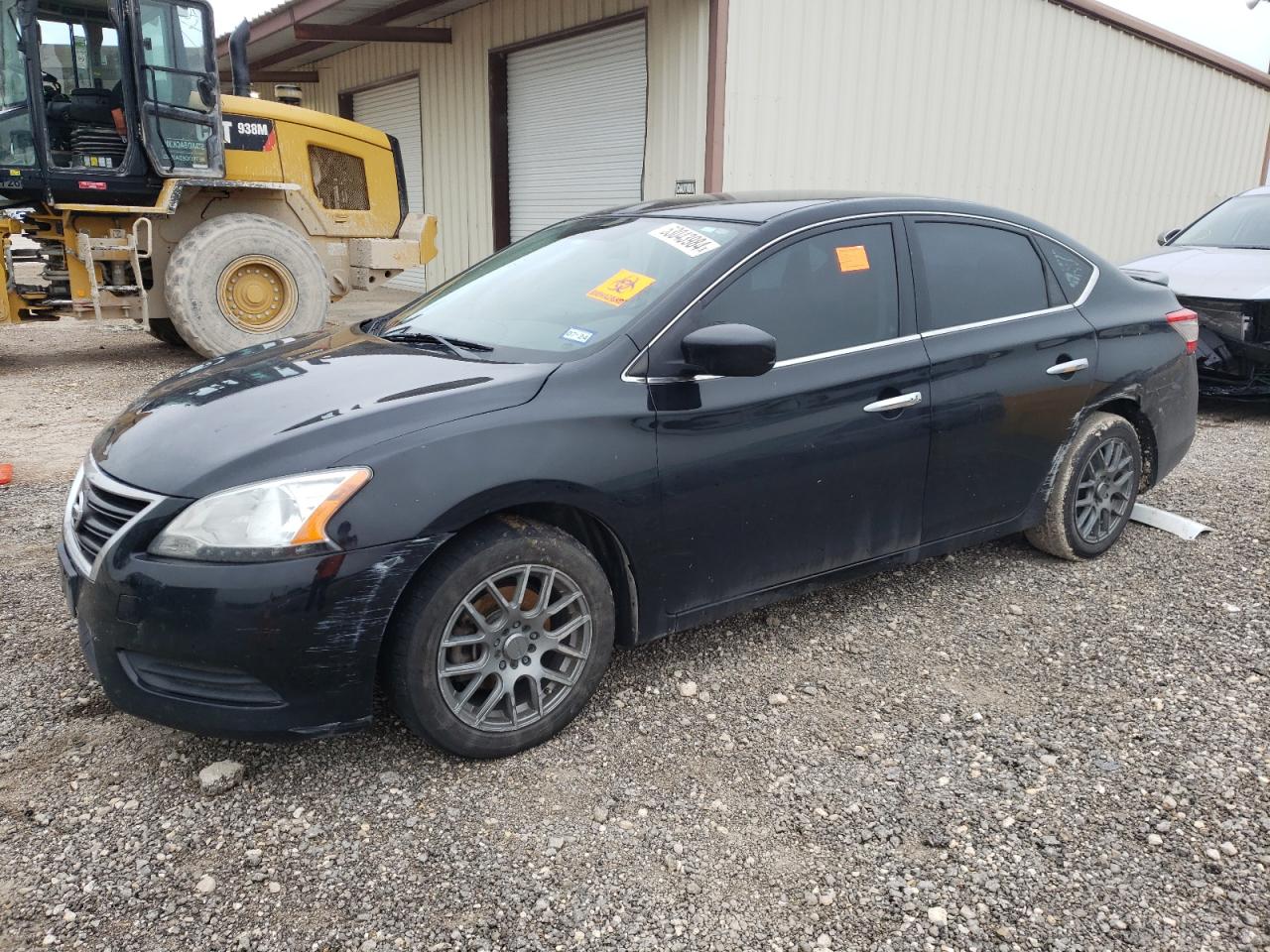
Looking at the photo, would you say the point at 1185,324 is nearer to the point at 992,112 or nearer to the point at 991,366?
the point at 991,366

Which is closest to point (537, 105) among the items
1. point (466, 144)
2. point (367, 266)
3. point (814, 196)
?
point (466, 144)

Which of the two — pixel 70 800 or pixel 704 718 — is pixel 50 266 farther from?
pixel 704 718

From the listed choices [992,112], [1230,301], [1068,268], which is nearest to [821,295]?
[1068,268]

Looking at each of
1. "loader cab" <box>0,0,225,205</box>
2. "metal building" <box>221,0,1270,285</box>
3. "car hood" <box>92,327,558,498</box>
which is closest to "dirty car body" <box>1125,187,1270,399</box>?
"metal building" <box>221,0,1270,285</box>

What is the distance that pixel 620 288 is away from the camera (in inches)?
126

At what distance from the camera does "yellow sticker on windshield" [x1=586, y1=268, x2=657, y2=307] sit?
3135 millimetres

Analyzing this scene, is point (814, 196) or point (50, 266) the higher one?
point (814, 196)

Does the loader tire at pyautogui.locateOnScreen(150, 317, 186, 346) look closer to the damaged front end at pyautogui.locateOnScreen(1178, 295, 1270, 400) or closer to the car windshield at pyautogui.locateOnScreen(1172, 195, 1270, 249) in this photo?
the damaged front end at pyautogui.locateOnScreen(1178, 295, 1270, 400)

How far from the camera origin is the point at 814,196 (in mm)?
3646

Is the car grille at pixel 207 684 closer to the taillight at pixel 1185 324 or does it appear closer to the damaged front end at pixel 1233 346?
the taillight at pixel 1185 324

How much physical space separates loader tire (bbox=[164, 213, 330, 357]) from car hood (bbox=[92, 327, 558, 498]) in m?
5.41

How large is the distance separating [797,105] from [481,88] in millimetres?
5103

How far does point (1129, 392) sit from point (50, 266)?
8007 mm

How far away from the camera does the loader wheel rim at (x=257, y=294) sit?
833 centimetres
